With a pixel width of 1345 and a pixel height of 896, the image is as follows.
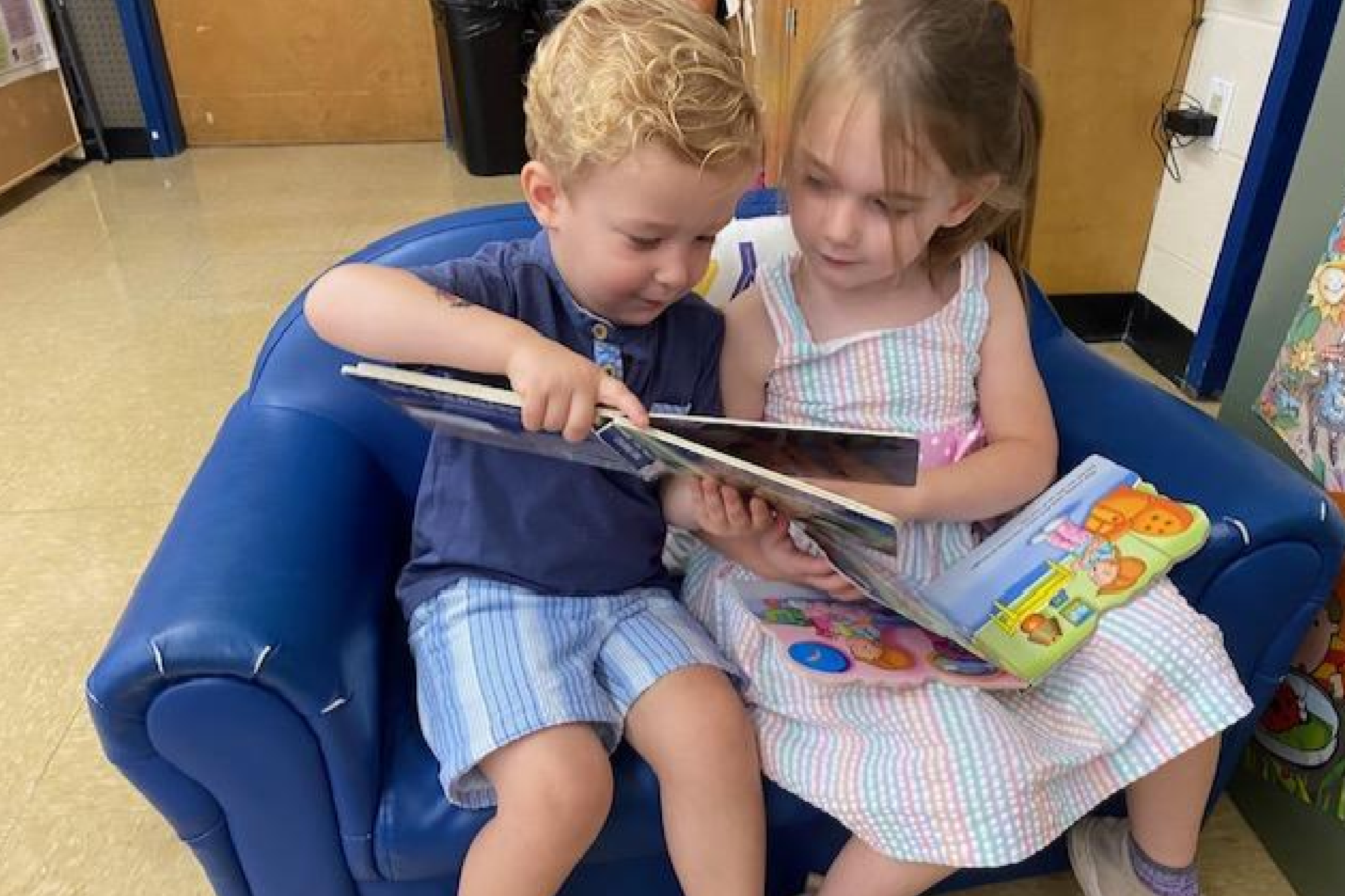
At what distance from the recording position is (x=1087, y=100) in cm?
246

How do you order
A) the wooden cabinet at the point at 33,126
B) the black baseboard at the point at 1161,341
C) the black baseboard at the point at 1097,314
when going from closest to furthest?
the black baseboard at the point at 1161,341 < the black baseboard at the point at 1097,314 < the wooden cabinet at the point at 33,126

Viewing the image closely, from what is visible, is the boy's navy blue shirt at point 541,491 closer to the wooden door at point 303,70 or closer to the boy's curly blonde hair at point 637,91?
the boy's curly blonde hair at point 637,91

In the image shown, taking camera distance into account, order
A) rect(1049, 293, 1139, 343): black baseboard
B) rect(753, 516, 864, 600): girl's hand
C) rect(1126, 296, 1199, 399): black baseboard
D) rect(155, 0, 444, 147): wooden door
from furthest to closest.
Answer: rect(155, 0, 444, 147): wooden door
rect(1049, 293, 1139, 343): black baseboard
rect(1126, 296, 1199, 399): black baseboard
rect(753, 516, 864, 600): girl's hand

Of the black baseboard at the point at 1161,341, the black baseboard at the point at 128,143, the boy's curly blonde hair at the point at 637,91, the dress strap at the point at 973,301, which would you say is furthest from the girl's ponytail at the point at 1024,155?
the black baseboard at the point at 128,143

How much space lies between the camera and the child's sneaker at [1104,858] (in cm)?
119

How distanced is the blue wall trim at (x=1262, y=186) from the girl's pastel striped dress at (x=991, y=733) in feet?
4.17

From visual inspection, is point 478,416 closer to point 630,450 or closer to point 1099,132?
point 630,450

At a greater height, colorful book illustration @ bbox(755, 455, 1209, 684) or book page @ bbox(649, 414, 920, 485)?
book page @ bbox(649, 414, 920, 485)

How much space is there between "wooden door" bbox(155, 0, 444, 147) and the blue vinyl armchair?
351 cm

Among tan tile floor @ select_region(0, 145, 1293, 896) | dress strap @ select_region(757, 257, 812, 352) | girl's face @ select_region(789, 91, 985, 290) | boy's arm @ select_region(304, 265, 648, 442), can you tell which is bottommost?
tan tile floor @ select_region(0, 145, 1293, 896)

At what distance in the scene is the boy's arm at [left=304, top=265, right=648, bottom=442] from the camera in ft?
2.95

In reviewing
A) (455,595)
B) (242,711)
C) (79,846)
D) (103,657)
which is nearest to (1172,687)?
(455,595)

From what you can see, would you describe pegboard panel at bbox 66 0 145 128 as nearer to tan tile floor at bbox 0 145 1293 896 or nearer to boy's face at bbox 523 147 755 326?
tan tile floor at bbox 0 145 1293 896

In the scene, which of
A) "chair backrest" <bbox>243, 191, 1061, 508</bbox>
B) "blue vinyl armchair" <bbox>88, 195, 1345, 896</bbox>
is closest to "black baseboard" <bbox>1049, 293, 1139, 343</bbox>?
"blue vinyl armchair" <bbox>88, 195, 1345, 896</bbox>
